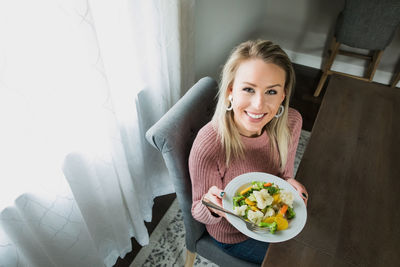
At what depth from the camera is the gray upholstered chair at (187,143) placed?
900 mm

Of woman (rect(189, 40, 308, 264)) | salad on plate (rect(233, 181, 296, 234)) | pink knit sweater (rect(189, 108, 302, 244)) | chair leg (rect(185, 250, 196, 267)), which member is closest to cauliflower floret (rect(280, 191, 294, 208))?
salad on plate (rect(233, 181, 296, 234))

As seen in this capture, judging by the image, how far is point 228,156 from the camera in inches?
37.3

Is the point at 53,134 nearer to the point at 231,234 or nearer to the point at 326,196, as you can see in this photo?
the point at 231,234

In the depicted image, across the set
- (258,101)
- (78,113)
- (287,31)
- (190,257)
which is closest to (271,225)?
(258,101)

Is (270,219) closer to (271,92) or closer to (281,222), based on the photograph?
(281,222)

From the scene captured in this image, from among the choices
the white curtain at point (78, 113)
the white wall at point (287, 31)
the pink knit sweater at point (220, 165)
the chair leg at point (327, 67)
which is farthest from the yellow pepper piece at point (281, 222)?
the chair leg at point (327, 67)

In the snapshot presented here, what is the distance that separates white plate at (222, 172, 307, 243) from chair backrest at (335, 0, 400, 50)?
6.84 feet

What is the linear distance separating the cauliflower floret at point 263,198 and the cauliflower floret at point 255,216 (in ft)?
0.08

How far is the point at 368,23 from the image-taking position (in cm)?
226

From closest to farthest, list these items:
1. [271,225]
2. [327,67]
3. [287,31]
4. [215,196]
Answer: [271,225] → [215,196] → [327,67] → [287,31]

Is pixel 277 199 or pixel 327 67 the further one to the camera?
pixel 327 67

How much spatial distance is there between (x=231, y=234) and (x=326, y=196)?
0.37 meters

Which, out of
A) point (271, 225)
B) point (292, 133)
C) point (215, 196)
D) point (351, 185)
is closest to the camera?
point (271, 225)

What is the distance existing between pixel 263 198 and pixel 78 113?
0.66 metres
